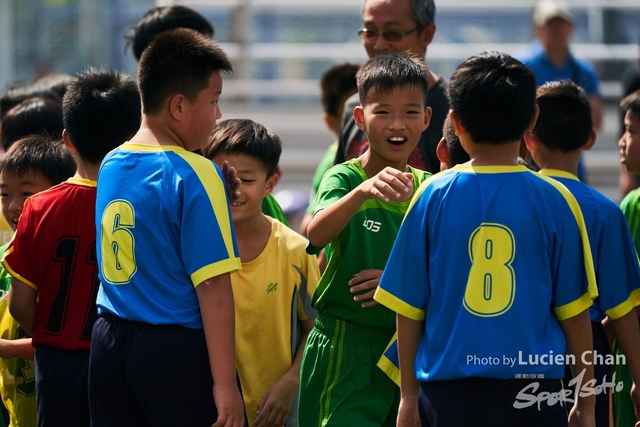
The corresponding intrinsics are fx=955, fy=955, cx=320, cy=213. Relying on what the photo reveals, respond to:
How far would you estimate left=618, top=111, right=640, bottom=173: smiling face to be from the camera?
14.3 ft

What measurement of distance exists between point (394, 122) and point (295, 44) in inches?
292

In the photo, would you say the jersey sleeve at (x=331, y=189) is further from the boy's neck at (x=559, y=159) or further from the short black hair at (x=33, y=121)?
the short black hair at (x=33, y=121)

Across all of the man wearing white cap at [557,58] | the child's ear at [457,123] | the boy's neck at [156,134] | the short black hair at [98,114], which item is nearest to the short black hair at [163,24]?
the short black hair at [98,114]

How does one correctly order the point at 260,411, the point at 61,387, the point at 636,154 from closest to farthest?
the point at 61,387, the point at 260,411, the point at 636,154

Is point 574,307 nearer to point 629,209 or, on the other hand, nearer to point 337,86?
point 629,209

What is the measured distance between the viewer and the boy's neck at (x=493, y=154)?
284 cm

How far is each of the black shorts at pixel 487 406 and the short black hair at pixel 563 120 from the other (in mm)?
1305

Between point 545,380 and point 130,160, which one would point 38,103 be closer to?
point 130,160

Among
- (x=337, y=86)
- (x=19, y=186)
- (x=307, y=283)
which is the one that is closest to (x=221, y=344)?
(x=307, y=283)

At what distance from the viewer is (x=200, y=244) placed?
2865mm

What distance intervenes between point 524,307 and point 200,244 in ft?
3.18

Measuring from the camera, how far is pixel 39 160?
3920mm

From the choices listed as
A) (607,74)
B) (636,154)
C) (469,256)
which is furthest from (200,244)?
(607,74)

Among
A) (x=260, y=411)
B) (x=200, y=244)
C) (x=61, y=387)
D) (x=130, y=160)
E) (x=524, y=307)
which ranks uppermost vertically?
(x=130, y=160)
